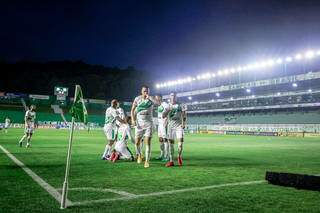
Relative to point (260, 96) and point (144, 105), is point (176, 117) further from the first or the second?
point (260, 96)

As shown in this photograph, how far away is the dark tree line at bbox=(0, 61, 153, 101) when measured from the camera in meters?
113

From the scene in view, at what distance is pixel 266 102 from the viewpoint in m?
79.4

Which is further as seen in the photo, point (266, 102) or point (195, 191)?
point (266, 102)

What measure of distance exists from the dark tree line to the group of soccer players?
10275 cm

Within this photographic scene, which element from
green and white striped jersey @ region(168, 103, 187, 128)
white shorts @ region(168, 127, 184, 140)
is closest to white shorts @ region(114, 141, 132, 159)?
white shorts @ region(168, 127, 184, 140)

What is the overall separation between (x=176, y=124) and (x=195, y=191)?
5.78 meters

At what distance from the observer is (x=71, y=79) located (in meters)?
Result: 130

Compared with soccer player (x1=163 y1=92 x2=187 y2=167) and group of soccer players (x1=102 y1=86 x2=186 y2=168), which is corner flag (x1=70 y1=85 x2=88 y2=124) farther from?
soccer player (x1=163 y1=92 x2=187 y2=167)

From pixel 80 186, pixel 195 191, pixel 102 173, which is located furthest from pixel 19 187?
pixel 195 191

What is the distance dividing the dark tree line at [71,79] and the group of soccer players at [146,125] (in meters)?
103

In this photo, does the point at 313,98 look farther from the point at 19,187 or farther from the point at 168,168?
the point at 19,187

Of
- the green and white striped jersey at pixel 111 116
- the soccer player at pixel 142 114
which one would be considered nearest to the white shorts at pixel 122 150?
the green and white striped jersey at pixel 111 116

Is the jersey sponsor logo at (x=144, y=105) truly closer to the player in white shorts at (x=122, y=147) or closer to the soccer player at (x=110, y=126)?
the soccer player at (x=110, y=126)

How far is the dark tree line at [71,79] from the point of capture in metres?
113
